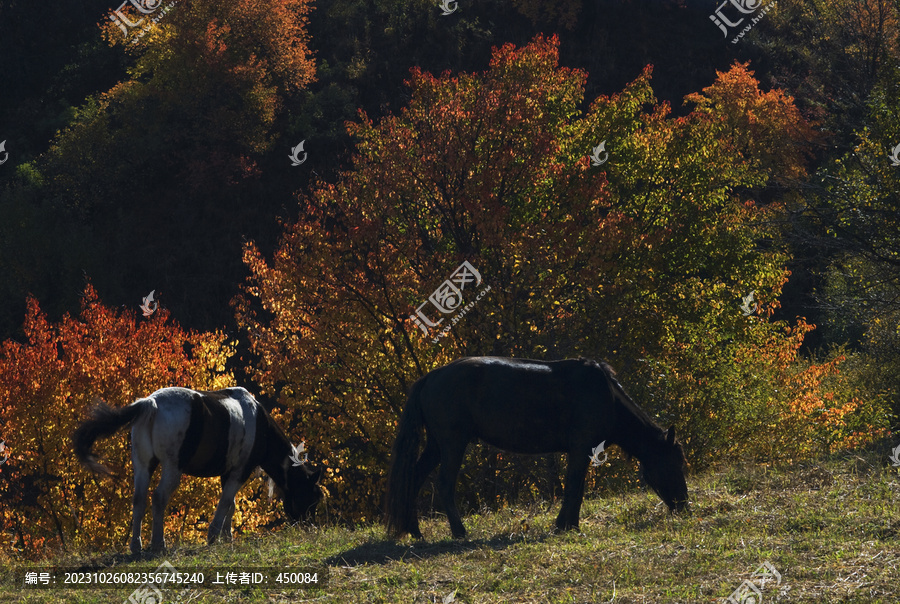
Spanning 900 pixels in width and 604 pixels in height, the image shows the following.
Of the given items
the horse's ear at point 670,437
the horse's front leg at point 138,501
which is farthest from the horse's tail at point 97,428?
the horse's ear at point 670,437

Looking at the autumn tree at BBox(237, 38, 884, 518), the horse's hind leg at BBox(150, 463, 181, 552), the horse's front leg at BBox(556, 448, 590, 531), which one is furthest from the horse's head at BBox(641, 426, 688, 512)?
the autumn tree at BBox(237, 38, 884, 518)

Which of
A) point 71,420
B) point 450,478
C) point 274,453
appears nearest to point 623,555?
point 450,478

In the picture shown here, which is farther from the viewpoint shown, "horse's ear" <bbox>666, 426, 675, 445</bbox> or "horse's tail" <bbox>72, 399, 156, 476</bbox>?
"horse's ear" <bbox>666, 426, 675, 445</bbox>

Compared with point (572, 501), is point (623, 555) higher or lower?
lower

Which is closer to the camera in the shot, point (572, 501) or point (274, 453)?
point (572, 501)

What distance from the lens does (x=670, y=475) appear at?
10477 mm

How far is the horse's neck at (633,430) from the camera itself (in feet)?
34.9

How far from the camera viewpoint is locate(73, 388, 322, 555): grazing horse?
10188mm

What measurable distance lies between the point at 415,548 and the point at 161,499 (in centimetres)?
369

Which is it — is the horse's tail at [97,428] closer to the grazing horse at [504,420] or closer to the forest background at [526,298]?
the forest background at [526,298]

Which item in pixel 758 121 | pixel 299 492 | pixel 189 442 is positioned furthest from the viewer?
pixel 758 121

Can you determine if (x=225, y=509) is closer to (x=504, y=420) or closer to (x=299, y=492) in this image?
(x=299, y=492)

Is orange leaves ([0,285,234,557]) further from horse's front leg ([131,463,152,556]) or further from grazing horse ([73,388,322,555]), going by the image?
horse's front leg ([131,463,152,556])

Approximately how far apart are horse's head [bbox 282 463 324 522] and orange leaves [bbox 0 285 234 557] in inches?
498
